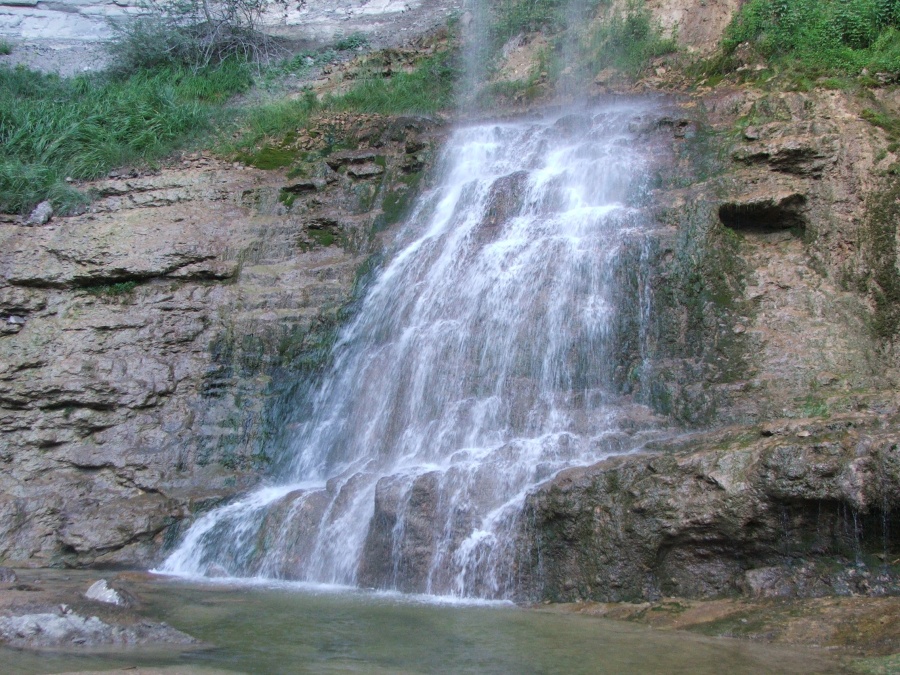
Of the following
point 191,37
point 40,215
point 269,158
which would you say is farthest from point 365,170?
point 191,37

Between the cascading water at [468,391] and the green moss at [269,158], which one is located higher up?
the green moss at [269,158]

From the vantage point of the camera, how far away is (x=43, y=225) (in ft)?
38.5

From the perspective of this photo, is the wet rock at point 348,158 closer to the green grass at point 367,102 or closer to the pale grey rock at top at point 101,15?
the green grass at point 367,102

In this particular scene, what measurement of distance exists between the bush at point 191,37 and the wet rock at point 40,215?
268 inches

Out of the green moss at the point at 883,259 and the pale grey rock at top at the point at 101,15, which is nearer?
the green moss at the point at 883,259

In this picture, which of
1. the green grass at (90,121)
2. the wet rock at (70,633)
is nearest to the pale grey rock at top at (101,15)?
the green grass at (90,121)

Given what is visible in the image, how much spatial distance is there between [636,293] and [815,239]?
2.05m

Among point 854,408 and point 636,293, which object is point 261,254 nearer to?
point 636,293

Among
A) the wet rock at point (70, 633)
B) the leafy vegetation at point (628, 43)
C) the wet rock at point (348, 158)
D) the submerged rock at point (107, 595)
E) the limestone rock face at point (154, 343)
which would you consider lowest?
the wet rock at point (70, 633)

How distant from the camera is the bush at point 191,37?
17.8 meters

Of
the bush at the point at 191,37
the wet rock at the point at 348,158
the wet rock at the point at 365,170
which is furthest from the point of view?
the bush at the point at 191,37

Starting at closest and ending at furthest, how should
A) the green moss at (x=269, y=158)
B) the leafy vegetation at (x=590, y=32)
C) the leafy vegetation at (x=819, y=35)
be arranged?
the leafy vegetation at (x=819, y=35) → the green moss at (x=269, y=158) → the leafy vegetation at (x=590, y=32)

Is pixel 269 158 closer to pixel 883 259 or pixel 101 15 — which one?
pixel 883 259

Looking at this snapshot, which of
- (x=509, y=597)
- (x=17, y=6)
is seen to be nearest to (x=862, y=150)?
(x=509, y=597)
